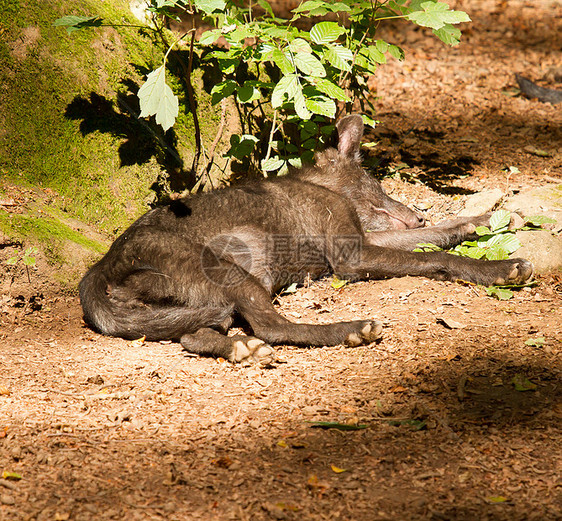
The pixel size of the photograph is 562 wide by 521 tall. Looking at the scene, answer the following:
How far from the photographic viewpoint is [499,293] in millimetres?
4859

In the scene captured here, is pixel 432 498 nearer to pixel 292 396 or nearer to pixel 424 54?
pixel 292 396

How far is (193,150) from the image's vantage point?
6266 millimetres

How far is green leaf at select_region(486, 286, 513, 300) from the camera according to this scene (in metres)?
4.80

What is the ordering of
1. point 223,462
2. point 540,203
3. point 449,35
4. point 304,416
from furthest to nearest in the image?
point 540,203, point 449,35, point 304,416, point 223,462

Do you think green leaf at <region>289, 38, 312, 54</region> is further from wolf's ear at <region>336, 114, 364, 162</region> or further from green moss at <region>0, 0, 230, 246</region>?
green moss at <region>0, 0, 230, 246</region>

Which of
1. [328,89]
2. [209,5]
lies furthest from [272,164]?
[209,5]

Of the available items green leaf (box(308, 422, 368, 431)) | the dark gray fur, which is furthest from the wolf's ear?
green leaf (box(308, 422, 368, 431))

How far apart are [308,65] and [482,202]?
2.71 metres

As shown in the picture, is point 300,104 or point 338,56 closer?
point 300,104

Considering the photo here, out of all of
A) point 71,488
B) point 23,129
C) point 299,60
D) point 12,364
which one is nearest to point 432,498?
point 71,488

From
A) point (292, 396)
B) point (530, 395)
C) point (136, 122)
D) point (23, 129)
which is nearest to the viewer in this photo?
point (530, 395)

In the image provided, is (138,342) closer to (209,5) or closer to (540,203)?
(209,5)

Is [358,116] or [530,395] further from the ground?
[358,116]

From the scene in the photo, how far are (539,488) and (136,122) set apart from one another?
4866mm
